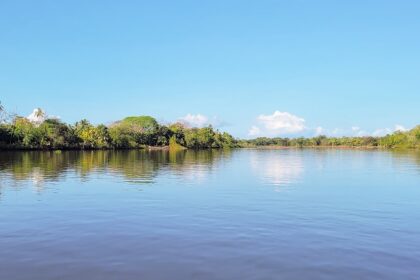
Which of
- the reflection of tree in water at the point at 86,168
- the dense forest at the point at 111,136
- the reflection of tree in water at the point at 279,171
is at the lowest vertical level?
the reflection of tree in water at the point at 279,171

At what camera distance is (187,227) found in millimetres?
15133

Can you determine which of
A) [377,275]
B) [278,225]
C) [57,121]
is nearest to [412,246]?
[377,275]

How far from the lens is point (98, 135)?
127 metres

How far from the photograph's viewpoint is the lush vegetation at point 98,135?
104625mm

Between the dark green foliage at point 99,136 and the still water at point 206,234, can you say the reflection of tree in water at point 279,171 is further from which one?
the dark green foliage at point 99,136

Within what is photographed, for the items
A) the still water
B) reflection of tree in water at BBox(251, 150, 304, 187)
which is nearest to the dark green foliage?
reflection of tree in water at BBox(251, 150, 304, 187)

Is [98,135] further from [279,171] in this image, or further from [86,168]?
[279,171]

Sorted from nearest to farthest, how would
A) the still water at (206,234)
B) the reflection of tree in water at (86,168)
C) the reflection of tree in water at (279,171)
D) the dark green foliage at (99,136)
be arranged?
1. the still water at (206,234)
2. the reflection of tree in water at (279,171)
3. the reflection of tree in water at (86,168)
4. the dark green foliage at (99,136)

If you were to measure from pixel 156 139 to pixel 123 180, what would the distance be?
135m

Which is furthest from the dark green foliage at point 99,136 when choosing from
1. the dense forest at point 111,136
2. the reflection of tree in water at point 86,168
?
the reflection of tree in water at point 86,168

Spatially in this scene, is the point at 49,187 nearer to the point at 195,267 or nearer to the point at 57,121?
the point at 195,267

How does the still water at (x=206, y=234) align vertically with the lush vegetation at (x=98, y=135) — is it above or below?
below

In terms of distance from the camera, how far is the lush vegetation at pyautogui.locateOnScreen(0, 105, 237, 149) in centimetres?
10462

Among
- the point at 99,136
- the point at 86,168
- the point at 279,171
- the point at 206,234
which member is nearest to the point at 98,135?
the point at 99,136
